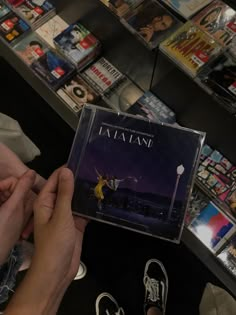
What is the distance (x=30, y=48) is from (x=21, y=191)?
98cm

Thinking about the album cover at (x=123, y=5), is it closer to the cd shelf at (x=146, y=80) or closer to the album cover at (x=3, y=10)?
the cd shelf at (x=146, y=80)

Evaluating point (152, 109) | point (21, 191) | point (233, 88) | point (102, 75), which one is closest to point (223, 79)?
point (233, 88)

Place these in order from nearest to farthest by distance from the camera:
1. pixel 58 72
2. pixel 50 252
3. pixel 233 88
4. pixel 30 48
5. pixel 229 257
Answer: pixel 50 252 → pixel 233 88 → pixel 229 257 → pixel 58 72 → pixel 30 48

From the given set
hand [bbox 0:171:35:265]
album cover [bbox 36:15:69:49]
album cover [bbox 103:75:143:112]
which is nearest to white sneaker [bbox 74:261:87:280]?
hand [bbox 0:171:35:265]

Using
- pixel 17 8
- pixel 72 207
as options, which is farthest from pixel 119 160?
pixel 17 8

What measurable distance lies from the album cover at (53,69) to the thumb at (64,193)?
2.49 ft

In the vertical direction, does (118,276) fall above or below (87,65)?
below

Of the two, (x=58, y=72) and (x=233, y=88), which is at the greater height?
(x=233, y=88)

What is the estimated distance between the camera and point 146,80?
70.9 inches

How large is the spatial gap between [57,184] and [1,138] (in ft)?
1.79

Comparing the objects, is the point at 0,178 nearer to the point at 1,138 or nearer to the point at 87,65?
the point at 1,138

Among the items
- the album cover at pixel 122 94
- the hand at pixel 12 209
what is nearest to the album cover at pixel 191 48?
the album cover at pixel 122 94

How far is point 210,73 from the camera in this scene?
1.39m

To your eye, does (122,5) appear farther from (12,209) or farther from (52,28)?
(12,209)
